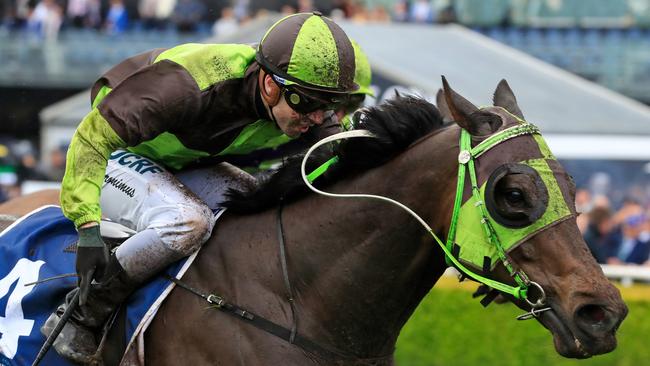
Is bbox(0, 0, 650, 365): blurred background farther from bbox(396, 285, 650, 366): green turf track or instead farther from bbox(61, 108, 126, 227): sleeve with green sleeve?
bbox(61, 108, 126, 227): sleeve with green sleeve

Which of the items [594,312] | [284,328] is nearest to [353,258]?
[284,328]

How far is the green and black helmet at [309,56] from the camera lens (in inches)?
144

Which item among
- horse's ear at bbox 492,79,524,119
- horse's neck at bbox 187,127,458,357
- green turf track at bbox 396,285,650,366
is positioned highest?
horse's ear at bbox 492,79,524,119

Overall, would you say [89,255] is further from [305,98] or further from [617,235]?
[617,235]

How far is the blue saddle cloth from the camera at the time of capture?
12.6 ft

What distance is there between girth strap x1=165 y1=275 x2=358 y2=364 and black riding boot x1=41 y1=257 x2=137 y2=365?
0.33 m

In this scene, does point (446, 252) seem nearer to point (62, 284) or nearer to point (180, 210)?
point (180, 210)

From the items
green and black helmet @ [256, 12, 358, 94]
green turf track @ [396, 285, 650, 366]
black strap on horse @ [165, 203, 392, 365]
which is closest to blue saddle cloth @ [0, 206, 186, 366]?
black strap on horse @ [165, 203, 392, 365]

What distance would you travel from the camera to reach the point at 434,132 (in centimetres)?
362

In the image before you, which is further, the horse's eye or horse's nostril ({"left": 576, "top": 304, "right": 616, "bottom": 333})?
the horse's eye

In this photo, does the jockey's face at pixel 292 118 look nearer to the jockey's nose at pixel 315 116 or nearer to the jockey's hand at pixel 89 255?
the jockey's nose at pixel 315 116

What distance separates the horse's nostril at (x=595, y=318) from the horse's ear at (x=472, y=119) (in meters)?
0.65

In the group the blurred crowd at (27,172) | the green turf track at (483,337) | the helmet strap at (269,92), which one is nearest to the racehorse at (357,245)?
the helmet strap at (269,92)

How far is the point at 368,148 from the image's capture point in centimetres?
367
